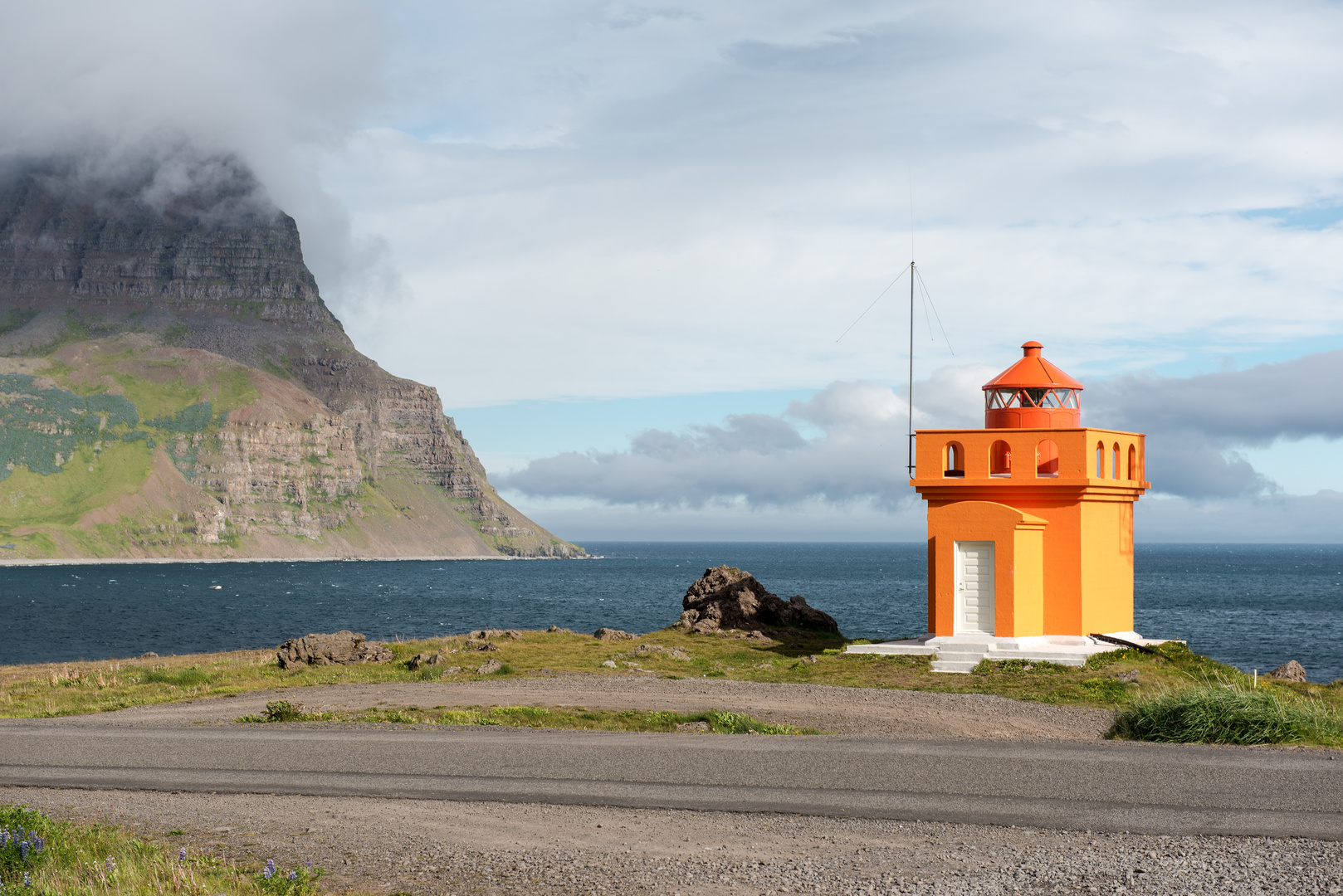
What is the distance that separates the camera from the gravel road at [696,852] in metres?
8.12

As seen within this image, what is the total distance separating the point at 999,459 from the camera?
26.8 meters

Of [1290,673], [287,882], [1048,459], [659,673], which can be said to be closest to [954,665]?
[1048,459]

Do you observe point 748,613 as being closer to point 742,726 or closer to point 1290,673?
point 1290,673

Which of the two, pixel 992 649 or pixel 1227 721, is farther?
pixel 992 649

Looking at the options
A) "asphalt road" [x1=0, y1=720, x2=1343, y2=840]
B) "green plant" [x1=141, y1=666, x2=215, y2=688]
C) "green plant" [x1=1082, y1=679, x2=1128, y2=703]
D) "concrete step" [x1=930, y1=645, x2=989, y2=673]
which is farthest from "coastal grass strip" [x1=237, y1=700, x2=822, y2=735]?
"green plant" [x1=141, y1=666, x2=215, y2=688]

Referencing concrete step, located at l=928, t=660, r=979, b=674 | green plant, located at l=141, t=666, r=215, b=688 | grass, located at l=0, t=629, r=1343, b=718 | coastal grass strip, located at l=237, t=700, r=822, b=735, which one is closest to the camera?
coastal grass strip, located at l=237, t=700, r=822, b=735

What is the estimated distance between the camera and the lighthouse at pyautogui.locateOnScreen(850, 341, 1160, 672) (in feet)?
79.0

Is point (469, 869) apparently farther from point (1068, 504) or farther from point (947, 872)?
point (1068, 504)

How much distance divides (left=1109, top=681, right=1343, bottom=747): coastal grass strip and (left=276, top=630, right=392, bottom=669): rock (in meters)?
18.3

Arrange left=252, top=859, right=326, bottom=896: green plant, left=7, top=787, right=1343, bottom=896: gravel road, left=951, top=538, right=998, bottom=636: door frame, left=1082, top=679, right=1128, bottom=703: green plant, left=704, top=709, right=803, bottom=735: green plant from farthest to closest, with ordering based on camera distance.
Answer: left=951, top=538, right=998, bottom=636: door frame, left=1082, top=679, right=1128, bottom=703: green plant, left=704, top=709, right=803, bottom=735: green plant, left=7, top=787, right=1343, bottom=896: gravel road, left=252, top=859, right=326, bottom=896: green plant

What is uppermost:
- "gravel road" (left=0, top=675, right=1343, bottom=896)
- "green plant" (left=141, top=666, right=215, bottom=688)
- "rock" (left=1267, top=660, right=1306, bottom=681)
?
"gravel road" (left=0, top=675, right=1343, bottom=896)

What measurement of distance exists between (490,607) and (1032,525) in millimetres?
75495

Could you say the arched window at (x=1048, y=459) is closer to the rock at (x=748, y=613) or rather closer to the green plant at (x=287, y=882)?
the rock at (x=748, y=613)

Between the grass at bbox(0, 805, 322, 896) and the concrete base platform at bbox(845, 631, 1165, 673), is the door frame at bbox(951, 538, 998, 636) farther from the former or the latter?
the grass at bbox(0, 805, 322, 896)
